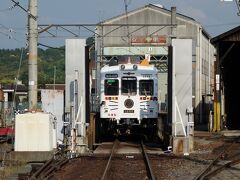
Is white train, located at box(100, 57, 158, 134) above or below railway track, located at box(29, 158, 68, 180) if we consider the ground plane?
above

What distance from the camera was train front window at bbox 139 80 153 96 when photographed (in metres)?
25.1

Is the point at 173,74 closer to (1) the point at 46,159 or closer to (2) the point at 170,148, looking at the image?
(2) the point at 170,148

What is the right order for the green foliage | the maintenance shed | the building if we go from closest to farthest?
the maintenance shed
the building
the green foliage

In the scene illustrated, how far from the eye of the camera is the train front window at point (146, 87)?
25141 mm

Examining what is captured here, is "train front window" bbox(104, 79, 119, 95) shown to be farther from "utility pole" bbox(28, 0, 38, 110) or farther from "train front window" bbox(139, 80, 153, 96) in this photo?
"utility pole" bbox(28, 0, 38, 110)

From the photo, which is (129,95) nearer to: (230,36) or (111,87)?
(111,87)

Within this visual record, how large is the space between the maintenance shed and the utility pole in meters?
14.5

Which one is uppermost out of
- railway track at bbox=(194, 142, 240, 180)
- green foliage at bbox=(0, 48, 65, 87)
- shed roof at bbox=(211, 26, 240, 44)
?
green foliage at bbox=(0, 48, 65, 87)

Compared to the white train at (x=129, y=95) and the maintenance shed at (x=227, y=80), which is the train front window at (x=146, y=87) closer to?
the white train at (x=129, y=95)

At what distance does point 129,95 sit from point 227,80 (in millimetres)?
16196

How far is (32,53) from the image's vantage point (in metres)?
20.4

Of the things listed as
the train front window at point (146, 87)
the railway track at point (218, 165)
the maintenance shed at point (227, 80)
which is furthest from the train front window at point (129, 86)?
the maintenance shed at point (227, 80)

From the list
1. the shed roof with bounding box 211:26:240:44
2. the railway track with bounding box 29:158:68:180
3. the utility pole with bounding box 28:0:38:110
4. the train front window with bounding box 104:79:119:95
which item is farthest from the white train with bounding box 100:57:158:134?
the railway track with bounding box 29:158:68:180

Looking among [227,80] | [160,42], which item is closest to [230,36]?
[227,80]
